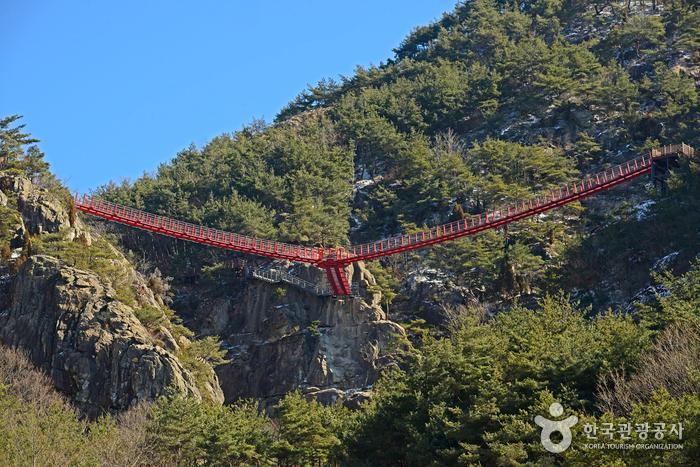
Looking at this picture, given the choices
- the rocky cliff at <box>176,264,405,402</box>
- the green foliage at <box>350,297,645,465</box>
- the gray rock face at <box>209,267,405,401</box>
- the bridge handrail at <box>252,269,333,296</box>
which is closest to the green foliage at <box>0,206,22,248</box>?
the rocky cliff at <box>176,264,405,402</box>

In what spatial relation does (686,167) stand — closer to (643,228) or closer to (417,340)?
(643,228)

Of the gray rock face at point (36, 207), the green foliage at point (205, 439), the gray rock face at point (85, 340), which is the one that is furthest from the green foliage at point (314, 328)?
the green foliage at point (205, 439)

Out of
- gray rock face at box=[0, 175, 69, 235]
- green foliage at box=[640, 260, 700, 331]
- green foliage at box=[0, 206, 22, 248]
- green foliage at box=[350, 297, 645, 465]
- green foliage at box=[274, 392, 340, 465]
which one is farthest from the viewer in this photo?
gray rock face at box=[0, 175, 69, 235]

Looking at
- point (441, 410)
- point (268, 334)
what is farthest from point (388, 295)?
point (441, 410)

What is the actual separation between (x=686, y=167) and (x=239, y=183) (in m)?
26.3

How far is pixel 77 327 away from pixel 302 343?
12084mm

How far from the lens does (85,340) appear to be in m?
44.3

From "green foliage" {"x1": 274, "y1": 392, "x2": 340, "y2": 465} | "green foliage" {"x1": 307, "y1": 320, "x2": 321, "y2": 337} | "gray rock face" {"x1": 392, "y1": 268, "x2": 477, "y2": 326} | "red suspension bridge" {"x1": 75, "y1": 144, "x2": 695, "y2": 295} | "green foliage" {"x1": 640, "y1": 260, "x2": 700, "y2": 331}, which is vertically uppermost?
"red suspension bridge" {"x1": 75, "y1": 144, "x2": 695, "y2": 295}

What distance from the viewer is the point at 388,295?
53.9 m

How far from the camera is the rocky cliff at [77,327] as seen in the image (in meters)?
43.4

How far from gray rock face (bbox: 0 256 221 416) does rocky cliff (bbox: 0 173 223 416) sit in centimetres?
4

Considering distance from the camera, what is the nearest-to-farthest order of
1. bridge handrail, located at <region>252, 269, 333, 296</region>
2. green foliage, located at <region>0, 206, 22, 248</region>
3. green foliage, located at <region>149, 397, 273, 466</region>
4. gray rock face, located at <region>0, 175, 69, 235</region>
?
green foliage, located at <region>149, 397, 273, 466</region> → green foliage, located at <region>0, 206, 22, 248</region> → gray rock face, located at <region>0, 175, 69, 235</region> → bridge handrail, located at <region>252, 269, 333, 296</region>

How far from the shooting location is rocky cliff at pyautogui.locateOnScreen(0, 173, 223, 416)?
143ft

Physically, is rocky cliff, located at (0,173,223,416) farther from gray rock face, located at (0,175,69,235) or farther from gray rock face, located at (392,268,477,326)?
A: gray rock face, located at (392,268,477,326)
